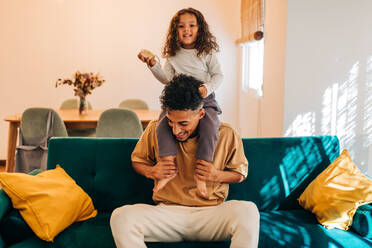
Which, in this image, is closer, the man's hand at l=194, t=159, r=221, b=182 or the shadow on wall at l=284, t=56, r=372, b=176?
the man's hand at l=194, t=159, r=221, b=182

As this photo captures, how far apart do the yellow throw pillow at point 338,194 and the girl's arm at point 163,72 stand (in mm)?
1047

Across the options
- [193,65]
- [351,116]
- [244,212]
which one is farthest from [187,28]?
[351,116]

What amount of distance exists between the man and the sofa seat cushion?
0.24 metres

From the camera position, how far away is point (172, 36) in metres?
2.16

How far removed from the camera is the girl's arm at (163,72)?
6.85 feet

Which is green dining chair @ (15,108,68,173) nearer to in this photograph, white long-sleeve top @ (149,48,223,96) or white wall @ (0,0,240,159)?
white long-sleeve top @ (149,48,223,96)

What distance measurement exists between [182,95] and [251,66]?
11.7ft

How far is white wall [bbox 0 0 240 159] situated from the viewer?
5160 mm

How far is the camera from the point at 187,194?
1857 millimetres

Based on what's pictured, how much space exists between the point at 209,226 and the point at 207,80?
34.7 inches

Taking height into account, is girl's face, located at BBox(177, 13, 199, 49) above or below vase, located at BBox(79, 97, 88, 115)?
above

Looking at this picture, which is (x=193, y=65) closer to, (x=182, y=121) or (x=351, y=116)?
(x=182, y=121)

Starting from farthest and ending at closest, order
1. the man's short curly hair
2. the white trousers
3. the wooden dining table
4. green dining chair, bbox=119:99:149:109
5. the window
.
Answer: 1. the window
2. green dining chair, bbox=119:99:149:109
3. the wooden dining table
4. the man's short curly hair
5. the white trousers

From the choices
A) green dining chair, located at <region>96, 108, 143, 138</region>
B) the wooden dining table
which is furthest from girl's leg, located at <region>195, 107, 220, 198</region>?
the wooden dining table
